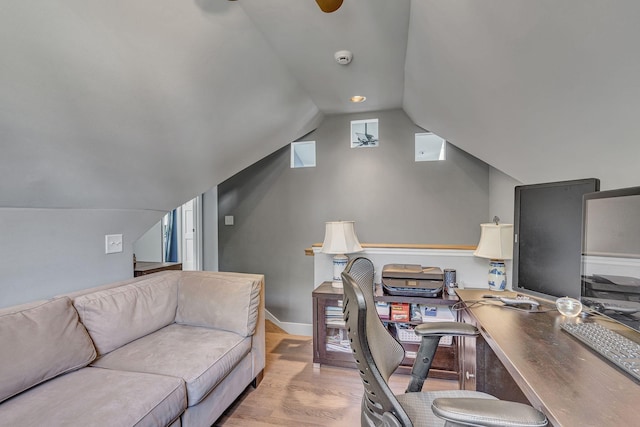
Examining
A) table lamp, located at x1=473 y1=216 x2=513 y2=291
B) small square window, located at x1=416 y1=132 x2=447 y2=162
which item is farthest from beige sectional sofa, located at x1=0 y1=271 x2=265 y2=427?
small square window, located at x1=416 y1=132 x2=447 y2=162

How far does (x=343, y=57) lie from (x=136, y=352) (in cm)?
219

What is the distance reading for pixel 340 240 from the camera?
2.49 m

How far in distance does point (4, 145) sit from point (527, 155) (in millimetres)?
2657

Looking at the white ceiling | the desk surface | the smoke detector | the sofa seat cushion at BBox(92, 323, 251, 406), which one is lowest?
the sofa seat cushion at BBox(92, 323, 251, 406)

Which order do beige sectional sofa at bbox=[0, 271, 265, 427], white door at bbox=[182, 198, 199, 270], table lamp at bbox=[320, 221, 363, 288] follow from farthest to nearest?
white door at bbox=[182, 198, 199, 270], table lamp at bbox=[320, 221, 363, 288], beige sectional sofa at bbox=[0, 271, 265, 427]

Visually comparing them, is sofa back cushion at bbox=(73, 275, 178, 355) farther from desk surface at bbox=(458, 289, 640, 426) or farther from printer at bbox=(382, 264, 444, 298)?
desk surface at bbox=(458, 289, 640, 426)

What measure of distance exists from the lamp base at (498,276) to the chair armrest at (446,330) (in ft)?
3.05

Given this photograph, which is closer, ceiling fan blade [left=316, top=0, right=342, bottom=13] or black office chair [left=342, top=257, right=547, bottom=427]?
black office chair [left=342, top=257, right=547, bottom=427]

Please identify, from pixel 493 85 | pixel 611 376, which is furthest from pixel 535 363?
pixel 493 85

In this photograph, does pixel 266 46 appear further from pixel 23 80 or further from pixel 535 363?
pixel 535 363

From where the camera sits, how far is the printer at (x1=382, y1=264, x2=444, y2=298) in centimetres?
226

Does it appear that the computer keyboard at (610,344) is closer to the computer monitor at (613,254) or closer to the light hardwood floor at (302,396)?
the computer monitor at (613,254)

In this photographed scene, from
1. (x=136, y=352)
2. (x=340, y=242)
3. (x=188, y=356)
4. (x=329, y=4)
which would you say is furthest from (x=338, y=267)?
(x=329, y=4)

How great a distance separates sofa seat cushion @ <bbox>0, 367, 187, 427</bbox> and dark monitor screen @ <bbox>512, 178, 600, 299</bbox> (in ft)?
5.85
